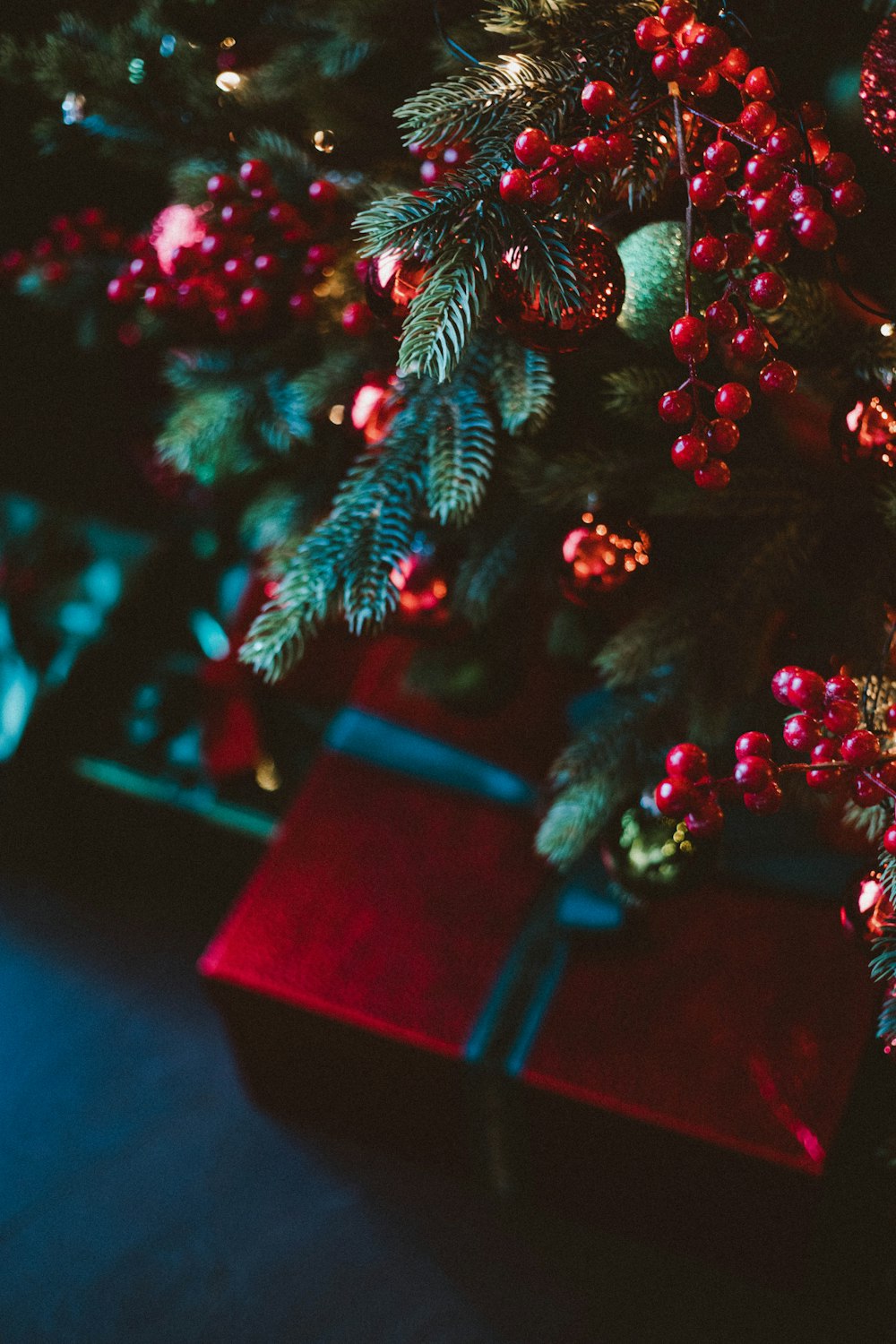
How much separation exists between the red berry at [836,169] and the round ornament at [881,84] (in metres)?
0.02

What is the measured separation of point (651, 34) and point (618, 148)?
0.06m

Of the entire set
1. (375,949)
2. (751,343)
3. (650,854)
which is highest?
(751,343)

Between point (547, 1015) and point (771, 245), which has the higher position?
point (771, 245)

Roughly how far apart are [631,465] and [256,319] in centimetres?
29

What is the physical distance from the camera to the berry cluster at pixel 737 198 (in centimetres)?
43

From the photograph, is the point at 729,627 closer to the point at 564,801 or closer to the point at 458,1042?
the point at 564,801

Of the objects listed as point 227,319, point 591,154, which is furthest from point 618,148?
point 227,319

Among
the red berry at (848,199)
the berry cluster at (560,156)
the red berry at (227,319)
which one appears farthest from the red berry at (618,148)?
the red berry at (227,319)

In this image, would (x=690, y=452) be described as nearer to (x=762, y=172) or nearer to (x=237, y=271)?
(x=762, y=172)

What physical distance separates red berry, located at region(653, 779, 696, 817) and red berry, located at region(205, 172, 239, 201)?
483 millimetres

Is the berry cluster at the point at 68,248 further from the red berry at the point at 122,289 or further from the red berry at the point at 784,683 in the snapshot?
the red berry at the point at 784,683

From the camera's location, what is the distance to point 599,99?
432mm

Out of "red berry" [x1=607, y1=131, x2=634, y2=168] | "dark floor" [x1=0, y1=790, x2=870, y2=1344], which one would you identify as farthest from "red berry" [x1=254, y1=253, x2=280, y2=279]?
"dark floor" [x1=0, y1=790, x2=870, y2=1344]

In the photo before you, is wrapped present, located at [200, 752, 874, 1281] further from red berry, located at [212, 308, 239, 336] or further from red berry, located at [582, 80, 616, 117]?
red berry, located at [582, 80, 616, 117]
